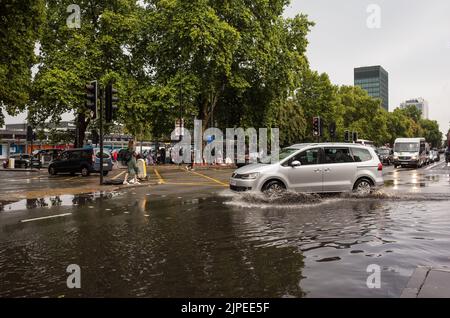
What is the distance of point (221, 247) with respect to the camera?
21.1 ft

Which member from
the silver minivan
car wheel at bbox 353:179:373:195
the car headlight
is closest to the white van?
the silver minivan

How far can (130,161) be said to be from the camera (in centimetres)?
1828

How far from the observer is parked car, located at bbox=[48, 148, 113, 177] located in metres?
26.6

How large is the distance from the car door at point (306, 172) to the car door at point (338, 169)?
0.63ft

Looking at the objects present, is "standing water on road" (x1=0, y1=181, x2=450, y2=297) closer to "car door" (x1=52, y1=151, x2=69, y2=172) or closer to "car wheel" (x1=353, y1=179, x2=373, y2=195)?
"car wheel" (x1=353, y1=179, x2=373, y2=195)

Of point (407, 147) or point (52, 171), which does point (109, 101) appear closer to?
point (52, 171)

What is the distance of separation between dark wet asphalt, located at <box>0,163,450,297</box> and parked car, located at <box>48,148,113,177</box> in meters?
15.3

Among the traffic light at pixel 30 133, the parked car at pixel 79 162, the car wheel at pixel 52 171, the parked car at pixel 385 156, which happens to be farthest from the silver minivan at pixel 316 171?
the parked car at pixel 385 156

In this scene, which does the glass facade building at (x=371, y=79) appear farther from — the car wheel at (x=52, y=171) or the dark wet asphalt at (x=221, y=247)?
the dark wet asphalt at (x=221, y=247)

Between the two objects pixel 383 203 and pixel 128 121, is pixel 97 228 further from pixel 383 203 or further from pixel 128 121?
pixel 128 121

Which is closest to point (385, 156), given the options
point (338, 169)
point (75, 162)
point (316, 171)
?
point (75, 162)

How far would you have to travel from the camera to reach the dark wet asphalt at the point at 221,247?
4.61 meters
